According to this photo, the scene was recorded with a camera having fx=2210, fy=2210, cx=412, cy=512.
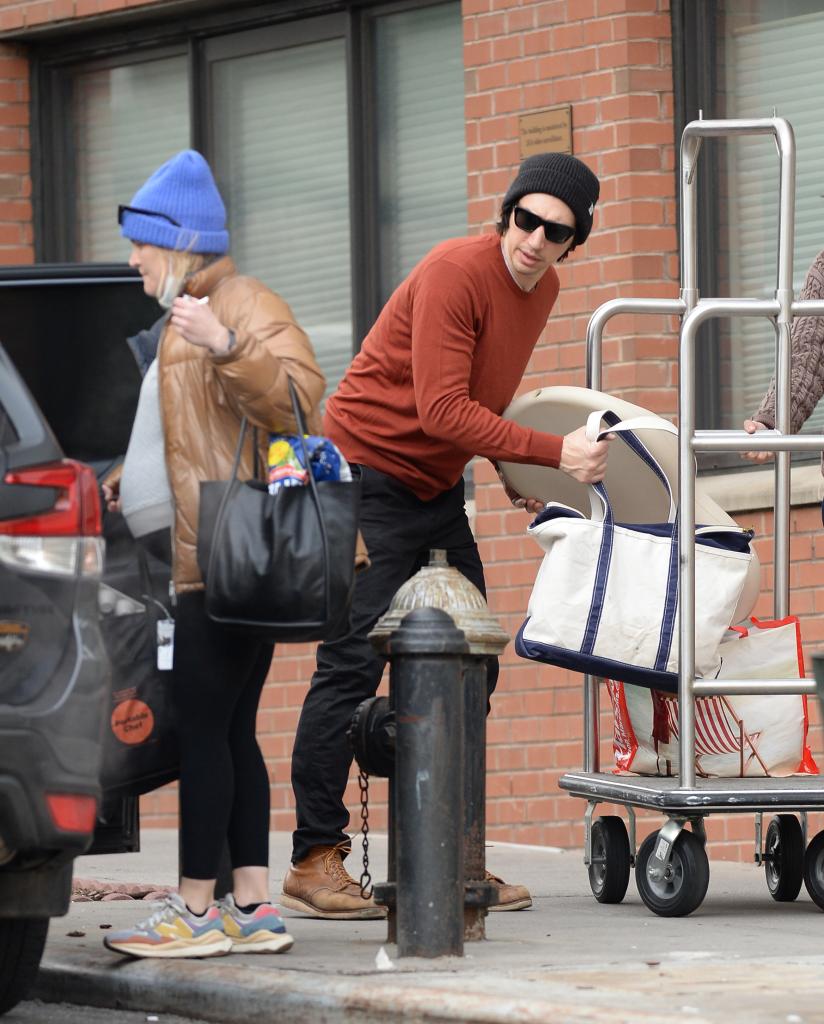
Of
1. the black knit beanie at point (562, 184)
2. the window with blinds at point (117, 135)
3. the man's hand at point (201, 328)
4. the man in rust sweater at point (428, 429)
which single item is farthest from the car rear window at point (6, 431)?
the window with blinds at point (117, 135)

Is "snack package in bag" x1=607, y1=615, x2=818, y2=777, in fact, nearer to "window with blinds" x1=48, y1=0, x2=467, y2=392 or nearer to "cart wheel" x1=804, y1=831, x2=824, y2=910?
"cart wheel" x1=804, y1=831, x2=824, y2=910

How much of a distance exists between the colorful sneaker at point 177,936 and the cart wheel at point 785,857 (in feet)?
6.31

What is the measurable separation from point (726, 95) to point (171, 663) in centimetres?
430

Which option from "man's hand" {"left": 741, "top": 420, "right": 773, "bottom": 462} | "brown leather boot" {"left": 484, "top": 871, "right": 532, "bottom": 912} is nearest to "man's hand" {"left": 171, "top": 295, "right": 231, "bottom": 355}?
"man's hand" {"left": 741, "top": 420, "right": 773, "bottom": 462}

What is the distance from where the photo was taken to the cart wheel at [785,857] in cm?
647

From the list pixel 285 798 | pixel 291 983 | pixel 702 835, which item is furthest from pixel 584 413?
pixel 285 798

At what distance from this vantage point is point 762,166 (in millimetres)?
8633

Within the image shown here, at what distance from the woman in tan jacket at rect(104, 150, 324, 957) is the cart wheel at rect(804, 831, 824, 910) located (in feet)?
6.09

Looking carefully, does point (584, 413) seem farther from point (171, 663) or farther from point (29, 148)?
point (29, 148)

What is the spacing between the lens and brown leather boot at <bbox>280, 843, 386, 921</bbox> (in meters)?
6.23

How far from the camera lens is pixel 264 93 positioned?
10.1 m

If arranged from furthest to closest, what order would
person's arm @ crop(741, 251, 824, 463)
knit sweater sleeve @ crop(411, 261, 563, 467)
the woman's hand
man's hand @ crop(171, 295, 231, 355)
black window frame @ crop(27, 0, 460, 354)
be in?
1. black window frame @ crop(27, 0, 460, 354)
2. person's arm @ crop(741, 251, 824, 463)
3. knit sweater sleeve @ crop(411, 261, 563, 467)
4. the woman's hand
5. man's hand @ crop(171, 295, 231, 355)

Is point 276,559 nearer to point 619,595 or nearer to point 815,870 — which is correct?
point 619,595

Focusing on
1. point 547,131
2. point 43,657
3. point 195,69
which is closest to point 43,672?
point 43,657
